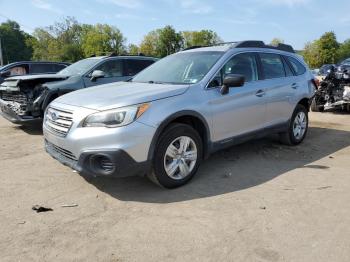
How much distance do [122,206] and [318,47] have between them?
74.4 m

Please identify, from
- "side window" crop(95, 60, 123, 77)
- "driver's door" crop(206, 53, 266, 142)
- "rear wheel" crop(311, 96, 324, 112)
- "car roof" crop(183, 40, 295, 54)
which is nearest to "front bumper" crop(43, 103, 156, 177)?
"driver's door" crop(206, 53, 266, 142)

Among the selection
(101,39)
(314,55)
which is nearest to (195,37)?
(101,39)

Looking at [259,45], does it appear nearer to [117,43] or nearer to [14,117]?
[14,117]

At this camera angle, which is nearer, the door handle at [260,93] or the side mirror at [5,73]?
the door handle at [260,93]

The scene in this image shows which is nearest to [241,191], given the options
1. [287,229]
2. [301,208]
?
[301,208]

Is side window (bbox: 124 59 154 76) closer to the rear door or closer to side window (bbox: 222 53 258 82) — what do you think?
the rear door

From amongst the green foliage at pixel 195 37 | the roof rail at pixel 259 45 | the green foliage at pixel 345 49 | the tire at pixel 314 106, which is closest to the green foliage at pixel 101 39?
the green foliage at pixel 195 37

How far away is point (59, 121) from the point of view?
181 inches

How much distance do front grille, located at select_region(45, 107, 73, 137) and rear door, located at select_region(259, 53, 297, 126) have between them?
3.00m

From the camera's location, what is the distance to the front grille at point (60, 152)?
4.41 m

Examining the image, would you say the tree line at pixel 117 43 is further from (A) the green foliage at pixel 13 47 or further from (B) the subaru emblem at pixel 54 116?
(B) the subaru emblem at pixel 54 116

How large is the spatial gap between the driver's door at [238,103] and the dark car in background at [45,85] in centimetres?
311

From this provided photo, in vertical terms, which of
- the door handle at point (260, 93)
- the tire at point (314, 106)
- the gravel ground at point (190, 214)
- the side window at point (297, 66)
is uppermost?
Result: the side window at point (297, 66)

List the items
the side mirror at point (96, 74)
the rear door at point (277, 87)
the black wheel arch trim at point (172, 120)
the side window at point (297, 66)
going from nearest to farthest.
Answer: the black wheel arch trim at point (172, 120) → the rear door at point (277, 87) → the side window at point (297, 66) → the side mirror at point (96, 74)
